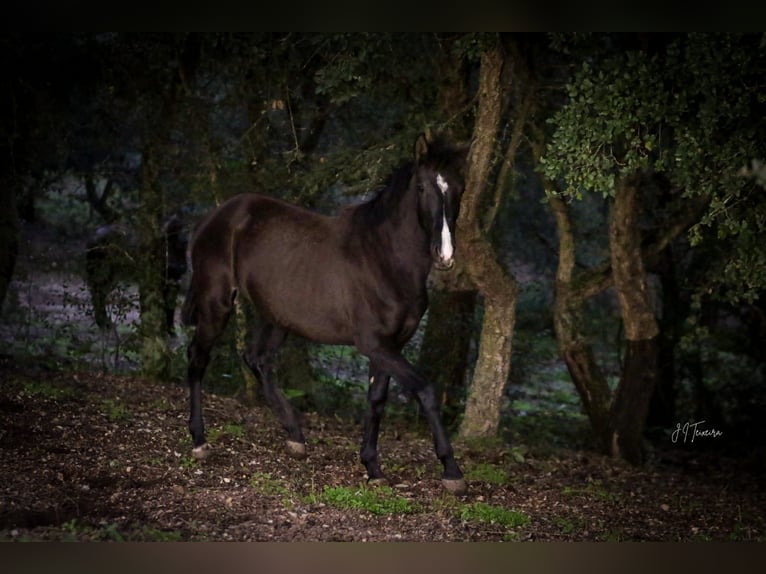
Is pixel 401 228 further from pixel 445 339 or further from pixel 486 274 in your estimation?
pixel 445 339

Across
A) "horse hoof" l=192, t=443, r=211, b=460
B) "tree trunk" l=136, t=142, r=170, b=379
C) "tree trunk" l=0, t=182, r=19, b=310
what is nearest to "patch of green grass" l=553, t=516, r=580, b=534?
"horse hoof" l=192, t=443, r=211, b=460

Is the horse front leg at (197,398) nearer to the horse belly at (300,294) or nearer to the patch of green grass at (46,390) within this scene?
the horse belly at (300,294)

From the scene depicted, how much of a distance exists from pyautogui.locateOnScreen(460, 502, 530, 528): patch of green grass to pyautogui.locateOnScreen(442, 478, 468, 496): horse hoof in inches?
5.3

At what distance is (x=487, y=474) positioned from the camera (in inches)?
228

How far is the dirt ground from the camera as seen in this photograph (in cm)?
470

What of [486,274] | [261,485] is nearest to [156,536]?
[261,485]

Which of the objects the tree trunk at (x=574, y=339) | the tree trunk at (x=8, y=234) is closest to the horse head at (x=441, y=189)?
the tree trunk at (x=574, y=339)

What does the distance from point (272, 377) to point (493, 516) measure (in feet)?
5.63

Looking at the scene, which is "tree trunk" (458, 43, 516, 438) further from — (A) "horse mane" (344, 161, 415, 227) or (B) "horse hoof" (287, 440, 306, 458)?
(B) "horse hoof" (287, 440, 306, 458)

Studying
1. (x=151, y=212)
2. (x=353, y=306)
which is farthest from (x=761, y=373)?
(x=151, y=212)

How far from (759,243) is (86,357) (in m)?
5.54

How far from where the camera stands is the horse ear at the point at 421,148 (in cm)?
477

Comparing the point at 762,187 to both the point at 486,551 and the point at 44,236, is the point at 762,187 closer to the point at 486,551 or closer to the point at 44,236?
the point at 486,551

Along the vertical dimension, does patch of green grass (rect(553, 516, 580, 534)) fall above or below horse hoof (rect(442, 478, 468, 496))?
below
